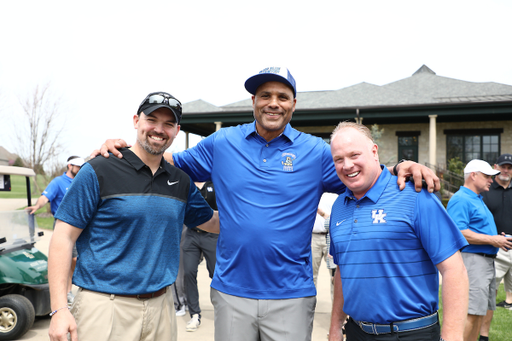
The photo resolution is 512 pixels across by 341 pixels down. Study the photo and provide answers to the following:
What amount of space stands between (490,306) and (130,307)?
4.86 m

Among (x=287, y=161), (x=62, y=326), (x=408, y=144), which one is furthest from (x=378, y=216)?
(x=408, y=144)

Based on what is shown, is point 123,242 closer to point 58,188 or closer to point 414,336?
point 414,336

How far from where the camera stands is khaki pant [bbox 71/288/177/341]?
2.41 meters

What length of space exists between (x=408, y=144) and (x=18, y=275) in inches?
765

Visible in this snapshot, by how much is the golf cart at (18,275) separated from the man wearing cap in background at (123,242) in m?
3.35

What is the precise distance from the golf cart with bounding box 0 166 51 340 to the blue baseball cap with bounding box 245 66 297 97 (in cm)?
416

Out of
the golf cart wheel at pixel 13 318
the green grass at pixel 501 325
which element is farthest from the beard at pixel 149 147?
the green grass at pixel 501 325

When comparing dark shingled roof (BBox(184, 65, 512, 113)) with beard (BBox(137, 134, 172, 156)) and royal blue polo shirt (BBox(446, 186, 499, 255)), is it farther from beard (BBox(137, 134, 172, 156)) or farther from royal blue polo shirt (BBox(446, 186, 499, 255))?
beard (BBox(137, 134, 172, 156))

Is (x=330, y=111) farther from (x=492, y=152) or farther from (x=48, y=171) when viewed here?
(x=48, y=171)

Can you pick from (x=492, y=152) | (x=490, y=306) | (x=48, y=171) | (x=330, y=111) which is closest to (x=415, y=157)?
(x=492, y=152)

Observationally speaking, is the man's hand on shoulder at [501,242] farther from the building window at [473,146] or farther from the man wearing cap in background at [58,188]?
the building window at [473,146]

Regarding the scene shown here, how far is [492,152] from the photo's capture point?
19500mm

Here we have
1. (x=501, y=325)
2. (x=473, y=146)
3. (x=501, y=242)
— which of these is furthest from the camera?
(x=473, y=146)

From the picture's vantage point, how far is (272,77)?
8.92ft
